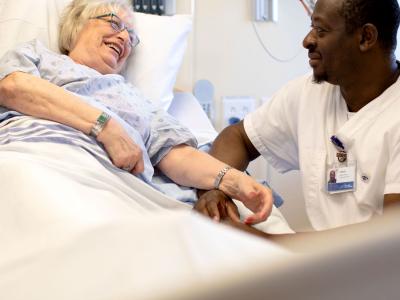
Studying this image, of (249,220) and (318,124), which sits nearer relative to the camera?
(249,220)

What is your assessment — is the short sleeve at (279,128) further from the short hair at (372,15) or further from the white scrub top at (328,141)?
the short hair at (372,15)

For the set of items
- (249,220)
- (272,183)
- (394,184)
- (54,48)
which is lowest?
(272,183)

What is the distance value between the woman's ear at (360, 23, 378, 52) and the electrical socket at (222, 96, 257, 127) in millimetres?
979

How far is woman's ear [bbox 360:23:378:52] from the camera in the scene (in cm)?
125

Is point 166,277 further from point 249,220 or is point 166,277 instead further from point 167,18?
point 167,18

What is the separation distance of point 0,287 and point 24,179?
1.74ft

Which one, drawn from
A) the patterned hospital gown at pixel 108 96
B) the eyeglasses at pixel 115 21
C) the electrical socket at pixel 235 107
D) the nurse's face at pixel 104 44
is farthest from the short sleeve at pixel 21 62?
the electrical socket at pixel 235 107

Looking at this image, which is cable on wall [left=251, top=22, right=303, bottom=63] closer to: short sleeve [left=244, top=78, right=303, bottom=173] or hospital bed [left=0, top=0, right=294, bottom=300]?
hospital bed [left=0, top=0, right=294, bottom=300]

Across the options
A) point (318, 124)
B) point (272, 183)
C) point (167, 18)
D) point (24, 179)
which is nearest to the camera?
point (24, 179)

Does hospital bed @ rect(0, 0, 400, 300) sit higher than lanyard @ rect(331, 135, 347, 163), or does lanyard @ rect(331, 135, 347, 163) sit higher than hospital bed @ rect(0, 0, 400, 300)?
hospital bed @ rect(0, 0, 400, 300)

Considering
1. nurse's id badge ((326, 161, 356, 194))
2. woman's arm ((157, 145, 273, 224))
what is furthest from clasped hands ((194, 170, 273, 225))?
nurse's id badge ((326, 161, 356, 194))

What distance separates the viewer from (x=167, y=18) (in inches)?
73.9

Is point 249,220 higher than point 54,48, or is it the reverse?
point 54,48

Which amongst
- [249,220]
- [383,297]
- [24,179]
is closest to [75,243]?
[383,297]
